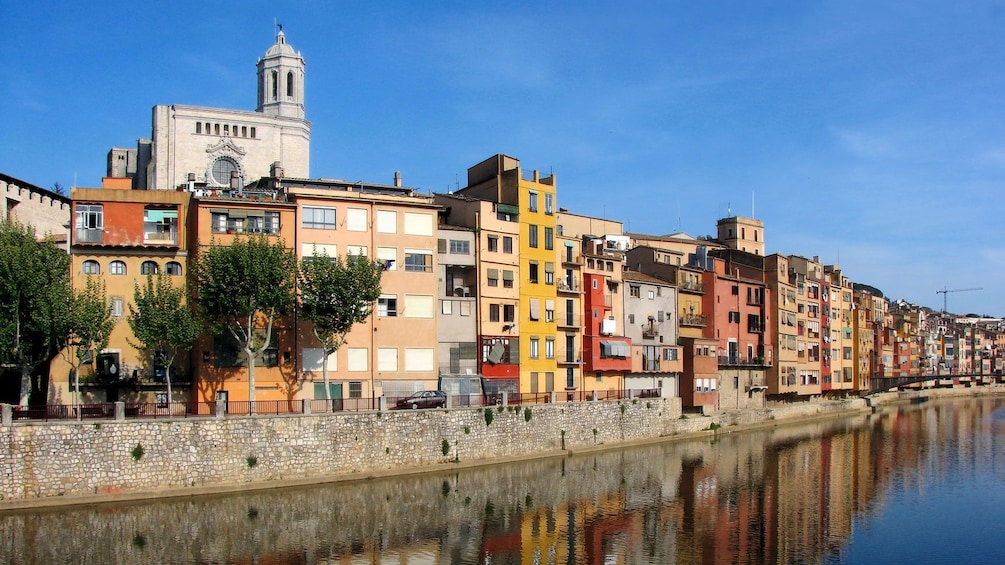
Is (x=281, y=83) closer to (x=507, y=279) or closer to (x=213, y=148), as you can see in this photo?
(x=213, y=148)

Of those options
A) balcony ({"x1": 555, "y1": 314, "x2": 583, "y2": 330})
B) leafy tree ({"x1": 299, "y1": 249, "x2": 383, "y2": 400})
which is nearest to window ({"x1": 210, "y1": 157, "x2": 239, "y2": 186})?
balcony ({"x1": 555, "y1": 314, "x2": 583, "y2": 330})

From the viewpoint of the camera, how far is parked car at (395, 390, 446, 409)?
50781mm

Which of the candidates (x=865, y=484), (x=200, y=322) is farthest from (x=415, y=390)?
(x=865, y=484)

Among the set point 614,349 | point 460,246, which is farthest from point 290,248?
point 614,349

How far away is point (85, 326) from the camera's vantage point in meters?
43.5

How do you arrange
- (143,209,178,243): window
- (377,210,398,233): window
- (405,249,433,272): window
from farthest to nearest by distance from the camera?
(405,249,433,272): window → (377,210,398,233): window → (143,209,178,243): window

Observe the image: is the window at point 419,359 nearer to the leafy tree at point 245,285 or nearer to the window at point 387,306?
the window at point 387,306

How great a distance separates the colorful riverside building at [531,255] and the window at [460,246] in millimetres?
4002

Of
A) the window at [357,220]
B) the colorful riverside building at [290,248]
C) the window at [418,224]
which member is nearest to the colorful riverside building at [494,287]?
the window at [418,224]

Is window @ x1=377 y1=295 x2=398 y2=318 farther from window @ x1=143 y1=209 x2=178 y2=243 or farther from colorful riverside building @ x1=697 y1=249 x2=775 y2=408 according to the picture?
colorful riverside building @ x1=697 y1=249 x2=775 y2=408

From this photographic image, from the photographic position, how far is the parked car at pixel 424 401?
50781mm

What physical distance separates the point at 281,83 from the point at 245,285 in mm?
89121

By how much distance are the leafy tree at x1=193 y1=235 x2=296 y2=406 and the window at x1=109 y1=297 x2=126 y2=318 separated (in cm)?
461

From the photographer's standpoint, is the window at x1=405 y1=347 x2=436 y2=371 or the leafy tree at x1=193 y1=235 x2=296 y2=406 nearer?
the leafy tree at x1=193 y1=235 x2=296 y2=406
